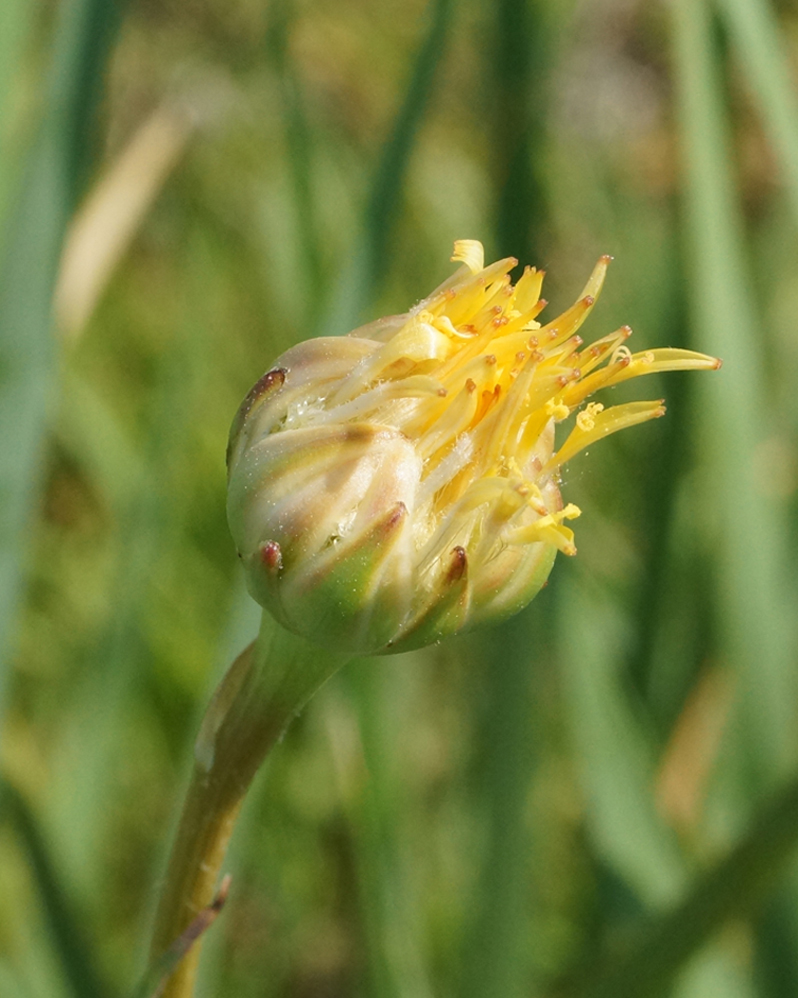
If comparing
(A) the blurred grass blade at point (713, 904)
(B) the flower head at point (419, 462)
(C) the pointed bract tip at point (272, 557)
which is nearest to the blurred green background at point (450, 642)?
(A) the blurred grass blade at point (713, 904)

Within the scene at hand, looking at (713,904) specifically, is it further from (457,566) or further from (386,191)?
(386,191)

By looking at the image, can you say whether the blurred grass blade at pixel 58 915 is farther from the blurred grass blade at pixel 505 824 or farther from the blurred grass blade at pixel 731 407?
the blurred grass blade at pixel 731 407

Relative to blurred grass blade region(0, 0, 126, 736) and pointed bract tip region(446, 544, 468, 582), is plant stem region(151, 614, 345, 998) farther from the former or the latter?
blurred grass blade region(0, 0, 126, 736)

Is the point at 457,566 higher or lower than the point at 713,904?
higher

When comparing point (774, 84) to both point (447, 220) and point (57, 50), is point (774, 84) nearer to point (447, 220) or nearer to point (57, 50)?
point (57, 50)

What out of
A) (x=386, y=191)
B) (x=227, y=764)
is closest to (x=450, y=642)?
(x=386, y=191)

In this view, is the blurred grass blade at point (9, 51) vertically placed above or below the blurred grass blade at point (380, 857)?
Answer: above

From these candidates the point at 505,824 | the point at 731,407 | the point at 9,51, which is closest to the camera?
the point at 9,51
